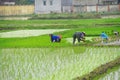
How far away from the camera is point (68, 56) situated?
1808cm

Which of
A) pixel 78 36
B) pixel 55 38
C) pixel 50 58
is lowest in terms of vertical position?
pixel 50 58

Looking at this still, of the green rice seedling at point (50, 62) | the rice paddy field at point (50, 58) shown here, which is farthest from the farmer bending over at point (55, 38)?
the green rice seedling at point (50, 62)

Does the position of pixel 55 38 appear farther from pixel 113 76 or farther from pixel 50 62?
pixel 113 76

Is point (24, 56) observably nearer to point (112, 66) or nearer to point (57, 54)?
point (57, 54)

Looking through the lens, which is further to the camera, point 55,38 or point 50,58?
point 55,38

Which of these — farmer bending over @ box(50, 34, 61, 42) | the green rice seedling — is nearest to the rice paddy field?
the green rice seedling

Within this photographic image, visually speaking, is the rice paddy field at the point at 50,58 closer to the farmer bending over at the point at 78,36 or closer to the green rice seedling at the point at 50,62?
the green rice seedling at the point at 50,62

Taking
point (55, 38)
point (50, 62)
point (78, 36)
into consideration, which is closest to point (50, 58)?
point (50, 62)

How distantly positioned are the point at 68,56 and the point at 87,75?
4854mm

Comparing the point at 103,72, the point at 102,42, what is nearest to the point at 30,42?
the point at 102,42

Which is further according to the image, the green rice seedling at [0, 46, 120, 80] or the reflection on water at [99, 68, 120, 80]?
the green rice seedling at [0, 46, 120, 80]

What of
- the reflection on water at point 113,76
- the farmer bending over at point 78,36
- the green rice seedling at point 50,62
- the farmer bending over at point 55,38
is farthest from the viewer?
the farmer bending over at point 55,38

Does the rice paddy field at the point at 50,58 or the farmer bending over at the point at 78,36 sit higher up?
the farmer bending over at the point at 78,36

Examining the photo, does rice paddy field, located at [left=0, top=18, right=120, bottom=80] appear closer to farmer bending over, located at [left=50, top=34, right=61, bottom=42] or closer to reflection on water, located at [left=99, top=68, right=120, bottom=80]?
reflection on water, located at [left=99, top=68, right=120, bottom=80]
